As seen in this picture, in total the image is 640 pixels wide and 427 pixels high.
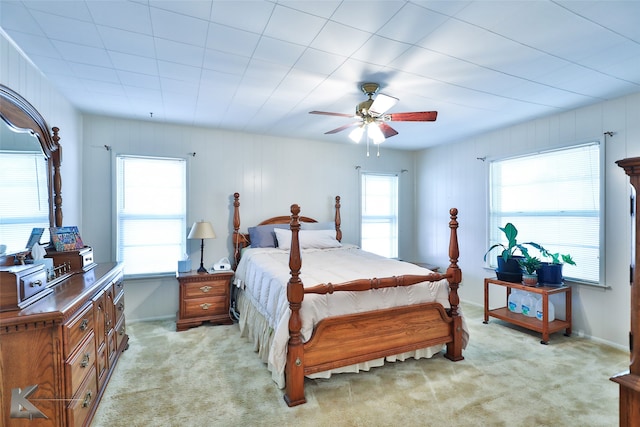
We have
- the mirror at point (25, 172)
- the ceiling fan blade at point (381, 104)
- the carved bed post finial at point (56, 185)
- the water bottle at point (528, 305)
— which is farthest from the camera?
the water bottle at point (528, 305)

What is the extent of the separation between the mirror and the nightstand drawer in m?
1.59

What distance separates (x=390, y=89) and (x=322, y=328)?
2.18m

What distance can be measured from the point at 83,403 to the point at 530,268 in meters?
4.20

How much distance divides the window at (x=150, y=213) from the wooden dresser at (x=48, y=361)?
6.95ft

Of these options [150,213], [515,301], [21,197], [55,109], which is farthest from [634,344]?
[150,213]

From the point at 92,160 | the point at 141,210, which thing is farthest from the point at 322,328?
the point at 92,160

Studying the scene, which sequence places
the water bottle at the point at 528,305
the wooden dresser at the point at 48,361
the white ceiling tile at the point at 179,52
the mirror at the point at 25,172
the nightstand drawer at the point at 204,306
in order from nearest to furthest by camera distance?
the wooden dresser at the point at 48,361
the mirror at the point at 25,172
the white ceiling tile at the point at 179,52
the water bottle at the point at 528,305
the nightstand drawer at the point at 204,306

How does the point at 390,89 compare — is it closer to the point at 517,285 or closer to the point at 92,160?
the point at 517,285

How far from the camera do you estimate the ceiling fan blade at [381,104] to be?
96.2 inches

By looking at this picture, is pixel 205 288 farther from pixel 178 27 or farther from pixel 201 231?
pixel 178 27

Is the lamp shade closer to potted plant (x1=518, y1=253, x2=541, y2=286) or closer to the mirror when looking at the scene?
the mirror

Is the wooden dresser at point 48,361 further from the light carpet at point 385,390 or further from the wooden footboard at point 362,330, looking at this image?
the wooden footboard at point 362,330

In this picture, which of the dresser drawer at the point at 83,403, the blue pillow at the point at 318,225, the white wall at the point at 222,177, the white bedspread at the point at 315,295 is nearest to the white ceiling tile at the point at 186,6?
the white bedspread at the point at 315,295

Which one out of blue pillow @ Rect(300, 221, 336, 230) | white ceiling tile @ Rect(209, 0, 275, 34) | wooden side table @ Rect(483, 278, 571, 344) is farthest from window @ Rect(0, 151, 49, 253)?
wooden side table @ Rect(483, 278, 571, 344)
